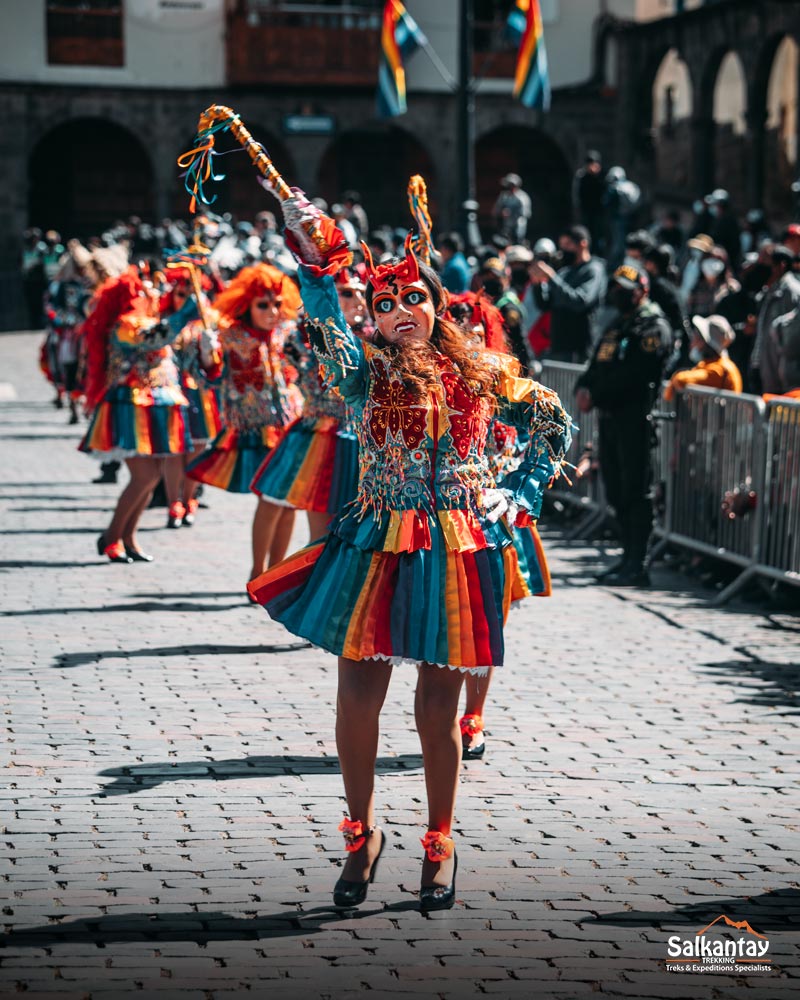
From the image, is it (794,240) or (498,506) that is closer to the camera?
(498,506)

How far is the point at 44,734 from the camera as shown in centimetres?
716

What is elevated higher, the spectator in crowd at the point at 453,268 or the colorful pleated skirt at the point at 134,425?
the spectator in crowd at the point at 453,268

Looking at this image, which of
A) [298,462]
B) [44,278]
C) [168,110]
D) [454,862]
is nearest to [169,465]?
[298,462]

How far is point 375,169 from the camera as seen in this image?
4109 cm

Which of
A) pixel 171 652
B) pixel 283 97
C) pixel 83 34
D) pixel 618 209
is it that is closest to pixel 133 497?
pixel 171 652

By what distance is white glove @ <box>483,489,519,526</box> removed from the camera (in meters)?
5.52

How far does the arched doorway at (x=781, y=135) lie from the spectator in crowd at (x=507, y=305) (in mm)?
18492

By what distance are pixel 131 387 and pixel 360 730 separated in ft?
23.0

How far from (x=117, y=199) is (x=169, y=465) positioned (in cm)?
2825

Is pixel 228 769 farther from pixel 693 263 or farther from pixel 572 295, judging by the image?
pixel 693 263

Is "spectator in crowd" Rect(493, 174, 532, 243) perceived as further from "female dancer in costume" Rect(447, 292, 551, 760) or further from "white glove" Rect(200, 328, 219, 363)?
"female dancer in costume" Rect(447, 292, 551, 760)

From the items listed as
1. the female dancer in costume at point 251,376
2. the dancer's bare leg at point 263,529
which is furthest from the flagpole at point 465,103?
the dancer's bare leg at point 263,529

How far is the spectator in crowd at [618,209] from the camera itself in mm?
23188

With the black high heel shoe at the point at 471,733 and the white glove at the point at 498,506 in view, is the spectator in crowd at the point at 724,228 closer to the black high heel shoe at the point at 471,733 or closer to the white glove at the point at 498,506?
the black high heel shoe at the point at 471,733
